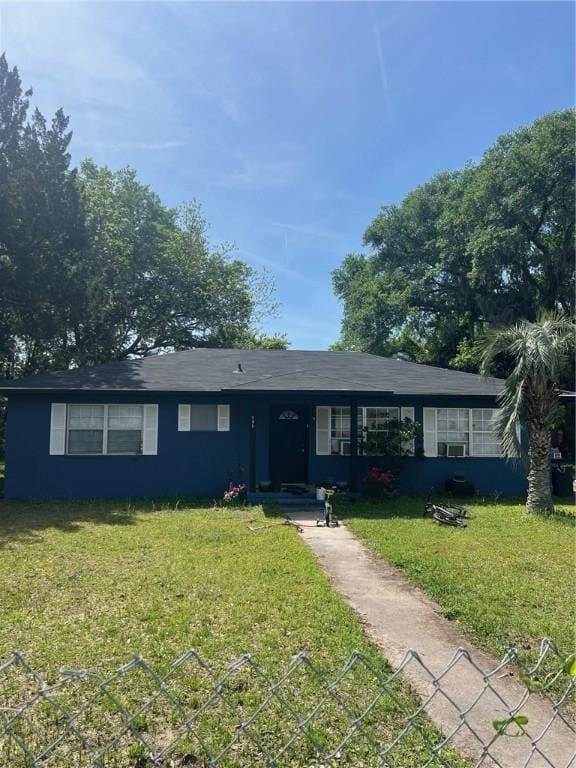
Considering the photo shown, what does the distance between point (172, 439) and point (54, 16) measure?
882 cm

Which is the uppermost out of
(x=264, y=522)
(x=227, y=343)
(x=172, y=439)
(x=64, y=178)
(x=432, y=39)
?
(x=64, y=178)

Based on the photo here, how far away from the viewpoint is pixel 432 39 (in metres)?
9.84

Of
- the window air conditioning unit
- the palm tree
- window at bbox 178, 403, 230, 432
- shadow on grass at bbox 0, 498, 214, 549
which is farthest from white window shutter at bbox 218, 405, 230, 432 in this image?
the palm tree

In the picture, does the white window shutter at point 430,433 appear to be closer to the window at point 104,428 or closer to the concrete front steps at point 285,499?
the concrete front steps at point 285,499

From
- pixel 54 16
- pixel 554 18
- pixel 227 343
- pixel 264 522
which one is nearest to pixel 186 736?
pixel 264 522

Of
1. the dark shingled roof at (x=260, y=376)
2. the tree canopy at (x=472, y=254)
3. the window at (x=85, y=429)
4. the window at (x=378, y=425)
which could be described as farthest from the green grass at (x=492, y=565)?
the tree canopy at (x=472, y=254)

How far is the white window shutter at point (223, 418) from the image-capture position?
41.0 feet

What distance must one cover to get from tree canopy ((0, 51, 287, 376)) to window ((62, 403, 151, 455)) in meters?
7.32

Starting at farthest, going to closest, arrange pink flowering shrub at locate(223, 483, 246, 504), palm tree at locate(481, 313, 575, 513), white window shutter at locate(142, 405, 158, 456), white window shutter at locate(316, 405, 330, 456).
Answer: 1. white window shutter at locate(316, 405, 330, 456)
2. white window shutter at locate(142, 405, 158, 456)
3. pink flowering shrub at locate(223, 483, 246, 504)
4. palm tree at locate(481, 313, 575, 513)

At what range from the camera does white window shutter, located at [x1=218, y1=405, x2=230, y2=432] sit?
12484mm

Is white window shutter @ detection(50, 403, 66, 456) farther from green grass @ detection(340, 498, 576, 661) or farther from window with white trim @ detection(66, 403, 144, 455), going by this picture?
green grass @ detection(340, 498, 576, 661)

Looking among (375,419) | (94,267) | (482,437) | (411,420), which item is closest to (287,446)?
(375,419)

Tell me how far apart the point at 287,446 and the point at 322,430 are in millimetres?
1046

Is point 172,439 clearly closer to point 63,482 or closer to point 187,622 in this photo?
point 63,482
